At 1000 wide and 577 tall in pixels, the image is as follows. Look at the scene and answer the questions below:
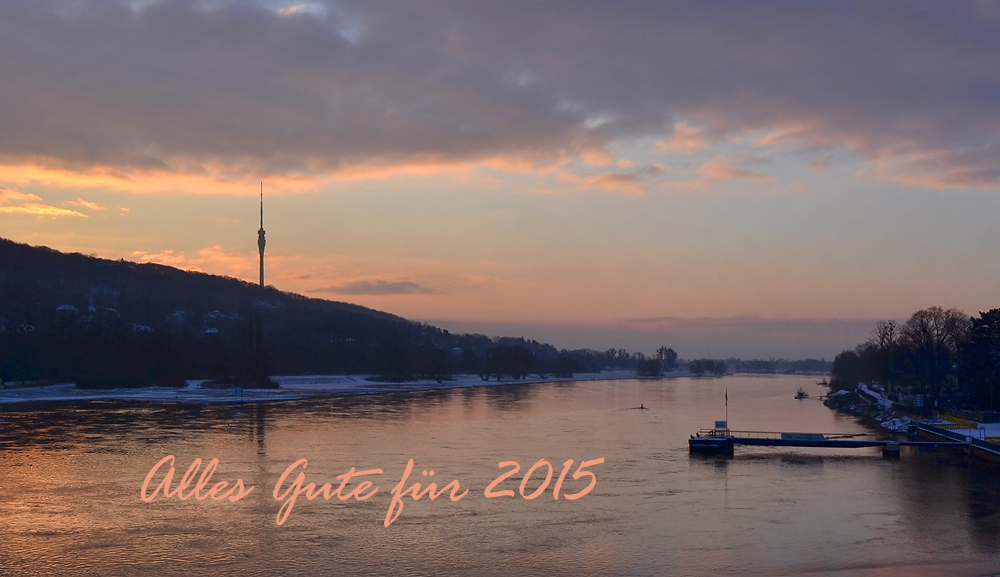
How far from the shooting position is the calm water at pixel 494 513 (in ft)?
96.3

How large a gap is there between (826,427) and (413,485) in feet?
199

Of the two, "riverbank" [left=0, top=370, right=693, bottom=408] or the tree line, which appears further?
"riverbank" [left=0, top=370, right=693, bottom=408]

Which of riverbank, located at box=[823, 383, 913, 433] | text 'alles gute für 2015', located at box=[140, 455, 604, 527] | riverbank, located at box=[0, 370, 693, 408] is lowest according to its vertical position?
riverbank, located at box=[823, 383, 913, 433]

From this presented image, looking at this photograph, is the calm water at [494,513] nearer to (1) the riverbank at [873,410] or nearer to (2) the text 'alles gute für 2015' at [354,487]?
(2) the text 'alles gute für 2015' at [354,487]

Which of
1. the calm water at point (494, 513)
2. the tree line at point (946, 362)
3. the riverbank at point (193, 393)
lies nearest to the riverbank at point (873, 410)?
the tree line at point (946, 362)

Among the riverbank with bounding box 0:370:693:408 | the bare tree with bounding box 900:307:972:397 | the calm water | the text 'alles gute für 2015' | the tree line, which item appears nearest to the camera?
the calm water

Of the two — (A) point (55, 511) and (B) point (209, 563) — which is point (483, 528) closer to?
(B) point (209, 563)

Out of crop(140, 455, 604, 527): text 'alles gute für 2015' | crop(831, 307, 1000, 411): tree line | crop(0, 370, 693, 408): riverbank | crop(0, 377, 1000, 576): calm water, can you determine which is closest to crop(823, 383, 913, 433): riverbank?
crop(831, 307, 1000, 411): tree line

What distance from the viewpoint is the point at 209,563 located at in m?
28.8

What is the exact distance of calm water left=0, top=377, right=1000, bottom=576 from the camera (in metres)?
29.4

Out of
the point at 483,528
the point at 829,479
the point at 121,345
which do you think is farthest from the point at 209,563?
the point at 121,345

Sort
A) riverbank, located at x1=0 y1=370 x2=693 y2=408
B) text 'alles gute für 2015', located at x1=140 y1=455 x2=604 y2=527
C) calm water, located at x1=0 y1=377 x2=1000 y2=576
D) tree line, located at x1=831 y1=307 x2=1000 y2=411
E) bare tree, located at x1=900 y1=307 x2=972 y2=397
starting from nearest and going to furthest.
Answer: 1. calm water, located at x1=0 y1=377 x2=1000 y2=576
2. text 'alles gute für 2015', located at x1=140 y1=455 x2=604 y2=527
3. tree line, located at x1=831 y1=307 x2=1000 y2=411
4. bare tree, located at x1=900 y1=307 x2=972 y2=397
5. riverbank, located at x1=0 y1=370 x2=693 y2=408

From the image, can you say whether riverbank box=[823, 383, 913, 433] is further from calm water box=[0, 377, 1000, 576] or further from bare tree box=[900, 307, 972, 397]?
calm water box=[0, 377, 1000, 576]

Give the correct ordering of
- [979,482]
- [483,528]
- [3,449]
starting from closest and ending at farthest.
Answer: [483,528]
[979,482]
[3,449]
